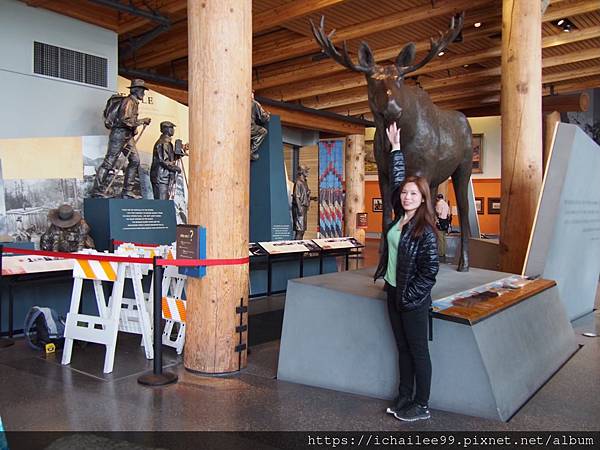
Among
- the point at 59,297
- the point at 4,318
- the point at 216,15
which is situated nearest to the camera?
the point at 216,15

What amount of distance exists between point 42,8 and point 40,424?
665cm

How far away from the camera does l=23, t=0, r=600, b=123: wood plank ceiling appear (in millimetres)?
7836

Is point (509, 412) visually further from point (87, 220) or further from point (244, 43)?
point (87, 220)

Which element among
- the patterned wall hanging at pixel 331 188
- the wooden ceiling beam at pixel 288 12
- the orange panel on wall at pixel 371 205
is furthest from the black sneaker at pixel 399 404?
the orange panel on wall at pixel 371 205

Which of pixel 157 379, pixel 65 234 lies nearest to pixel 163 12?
pixel 65 234

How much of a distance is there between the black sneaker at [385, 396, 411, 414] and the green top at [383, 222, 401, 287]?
0.63 metres

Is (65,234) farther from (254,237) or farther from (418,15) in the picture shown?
(418,15)

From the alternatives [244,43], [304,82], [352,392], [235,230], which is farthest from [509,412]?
[304,82]

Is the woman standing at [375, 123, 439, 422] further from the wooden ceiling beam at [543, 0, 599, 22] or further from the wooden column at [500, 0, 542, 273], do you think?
the wooden ceiling beam at [543, 0, 599, 22]

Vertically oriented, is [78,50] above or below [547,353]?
above

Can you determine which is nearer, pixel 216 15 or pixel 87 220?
pixel 216 15

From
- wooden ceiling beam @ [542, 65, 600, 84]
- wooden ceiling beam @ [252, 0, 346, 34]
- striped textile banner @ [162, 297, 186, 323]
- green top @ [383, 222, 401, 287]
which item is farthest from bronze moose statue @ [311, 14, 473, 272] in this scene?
wooden ceiling beam @ [542, 65, 600, 84]

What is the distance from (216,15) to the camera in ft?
11.8

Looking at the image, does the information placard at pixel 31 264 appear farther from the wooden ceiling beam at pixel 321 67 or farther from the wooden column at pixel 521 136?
the wooden ceiling beam at pixel 321 67
